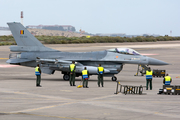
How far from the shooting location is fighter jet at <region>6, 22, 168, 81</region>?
28438mm

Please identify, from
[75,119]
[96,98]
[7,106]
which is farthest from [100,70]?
[75,119]

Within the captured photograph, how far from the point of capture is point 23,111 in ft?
48.6

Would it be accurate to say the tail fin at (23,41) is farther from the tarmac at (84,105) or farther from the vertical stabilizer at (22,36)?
the tarmac at (84,105)

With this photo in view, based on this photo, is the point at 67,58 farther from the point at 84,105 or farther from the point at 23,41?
the point at 84,105

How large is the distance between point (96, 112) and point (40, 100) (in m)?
4.47

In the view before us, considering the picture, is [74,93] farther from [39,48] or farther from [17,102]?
[39,48]


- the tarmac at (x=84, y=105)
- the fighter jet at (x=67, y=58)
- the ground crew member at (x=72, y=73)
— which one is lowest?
the tarmac at (x=84, y=105)

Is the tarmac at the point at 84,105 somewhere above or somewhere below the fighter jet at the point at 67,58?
below

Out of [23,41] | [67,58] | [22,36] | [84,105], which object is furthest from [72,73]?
[84,105]

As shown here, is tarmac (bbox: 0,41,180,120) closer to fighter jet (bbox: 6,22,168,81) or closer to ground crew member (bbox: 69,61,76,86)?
ground crew member (bbox: 69,61,76,86)

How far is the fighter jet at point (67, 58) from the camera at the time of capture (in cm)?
2844

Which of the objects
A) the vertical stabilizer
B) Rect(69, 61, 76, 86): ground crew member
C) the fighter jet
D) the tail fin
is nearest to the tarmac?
Rect(69, 61, 76, 86): ground crew member

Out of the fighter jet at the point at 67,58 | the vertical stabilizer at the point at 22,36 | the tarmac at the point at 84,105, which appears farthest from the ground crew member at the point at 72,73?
the vertical stabilizer at the point at 22,36

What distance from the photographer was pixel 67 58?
29.3 metres
